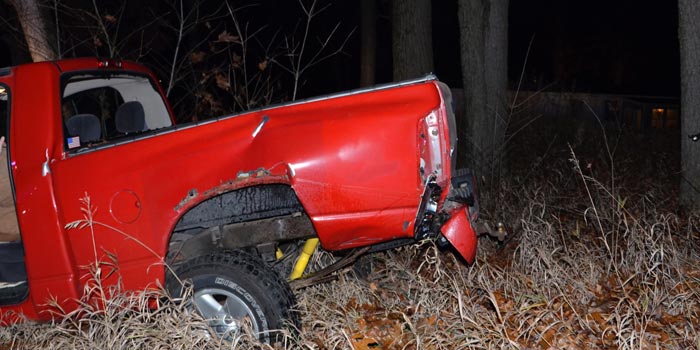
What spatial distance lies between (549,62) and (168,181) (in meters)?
31.1

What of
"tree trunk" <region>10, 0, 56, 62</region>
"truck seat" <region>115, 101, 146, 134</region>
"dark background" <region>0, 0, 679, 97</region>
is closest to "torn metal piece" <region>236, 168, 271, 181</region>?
"truck seat" <region>115, 101, 146, 134</region>

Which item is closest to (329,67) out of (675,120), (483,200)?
(675,120)

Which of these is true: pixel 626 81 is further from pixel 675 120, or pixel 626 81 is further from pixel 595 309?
pixel 595 309

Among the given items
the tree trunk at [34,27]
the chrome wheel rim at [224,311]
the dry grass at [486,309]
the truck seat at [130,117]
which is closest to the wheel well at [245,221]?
the chrome wheel rim at [224,311]

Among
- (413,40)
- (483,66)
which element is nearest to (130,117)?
(483,66)

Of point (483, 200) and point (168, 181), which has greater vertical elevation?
point (168, 181)

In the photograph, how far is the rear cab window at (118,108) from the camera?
16.4ft

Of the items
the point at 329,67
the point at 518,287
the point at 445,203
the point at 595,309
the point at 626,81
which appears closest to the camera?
the point at 445,203

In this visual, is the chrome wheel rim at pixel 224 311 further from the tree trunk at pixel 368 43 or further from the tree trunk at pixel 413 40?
the tree trunk at pixel 368 43

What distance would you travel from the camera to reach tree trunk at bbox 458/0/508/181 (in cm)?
935

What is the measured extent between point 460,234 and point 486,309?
0.76 m

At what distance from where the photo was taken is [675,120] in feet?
72.9

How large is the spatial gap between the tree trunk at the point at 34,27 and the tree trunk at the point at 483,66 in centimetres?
529

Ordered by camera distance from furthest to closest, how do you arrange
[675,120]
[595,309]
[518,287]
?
[675,120] → [518,287] → [595,309]
